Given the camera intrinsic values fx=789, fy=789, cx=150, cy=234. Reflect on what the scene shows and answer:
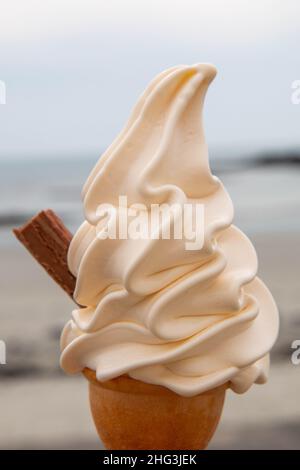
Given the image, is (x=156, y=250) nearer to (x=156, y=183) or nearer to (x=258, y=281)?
(x=156, y=183)

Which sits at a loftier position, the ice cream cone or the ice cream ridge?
the ice cream ridge

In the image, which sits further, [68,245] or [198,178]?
[68,245]

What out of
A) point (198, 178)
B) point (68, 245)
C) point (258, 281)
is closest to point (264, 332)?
point (258, 281)
